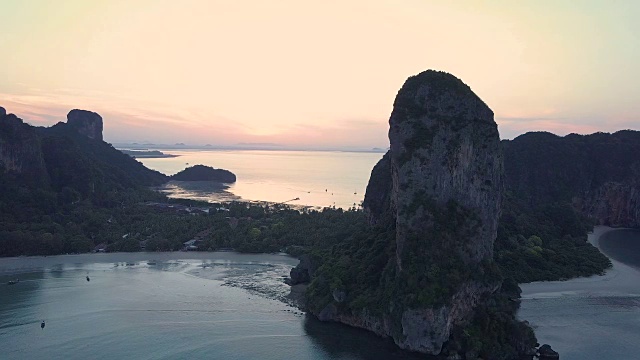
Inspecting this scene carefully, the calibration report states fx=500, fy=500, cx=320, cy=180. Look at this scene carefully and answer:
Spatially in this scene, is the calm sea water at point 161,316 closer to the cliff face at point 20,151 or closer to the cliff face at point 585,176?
the cliff face at point 20,151

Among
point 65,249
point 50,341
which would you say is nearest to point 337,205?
point 65,249

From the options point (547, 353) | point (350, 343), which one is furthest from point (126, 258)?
point (547, 353)

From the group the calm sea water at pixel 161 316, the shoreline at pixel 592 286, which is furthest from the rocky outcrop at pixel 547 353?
the shoreline at pixel 592 286

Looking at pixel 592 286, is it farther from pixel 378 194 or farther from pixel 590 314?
pixel 378 194

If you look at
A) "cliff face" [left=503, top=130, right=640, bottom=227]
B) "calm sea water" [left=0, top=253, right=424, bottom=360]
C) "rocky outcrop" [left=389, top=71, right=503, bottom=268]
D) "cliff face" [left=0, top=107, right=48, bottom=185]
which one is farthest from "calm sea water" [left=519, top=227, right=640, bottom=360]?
"cliff face" [left=0, top=107, right=48, bottom=185]

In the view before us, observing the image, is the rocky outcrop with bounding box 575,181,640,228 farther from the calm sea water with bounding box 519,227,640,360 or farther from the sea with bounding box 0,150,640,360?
the calm sea water with bounding box 519,227,640,360

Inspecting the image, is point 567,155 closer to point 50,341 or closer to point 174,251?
point 174,251
